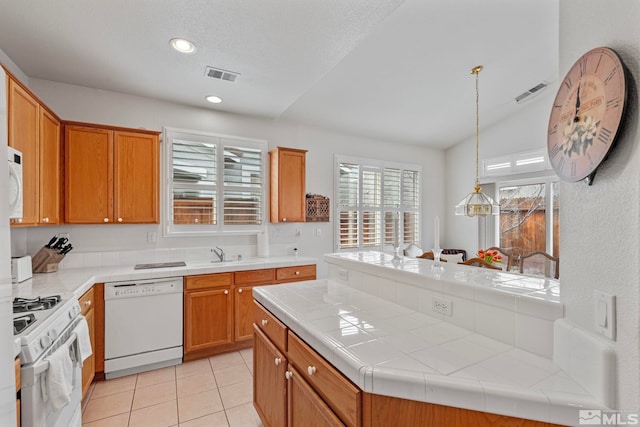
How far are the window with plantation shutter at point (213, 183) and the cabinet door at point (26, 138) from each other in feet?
3.89

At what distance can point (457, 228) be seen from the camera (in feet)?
18.4

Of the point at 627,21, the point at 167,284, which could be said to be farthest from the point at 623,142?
the point at 167,284

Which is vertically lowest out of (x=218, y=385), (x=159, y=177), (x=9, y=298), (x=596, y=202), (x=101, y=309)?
(x=218, y=385)

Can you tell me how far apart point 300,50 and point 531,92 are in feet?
11.7

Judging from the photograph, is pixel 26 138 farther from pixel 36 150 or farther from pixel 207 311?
pixel 207 311

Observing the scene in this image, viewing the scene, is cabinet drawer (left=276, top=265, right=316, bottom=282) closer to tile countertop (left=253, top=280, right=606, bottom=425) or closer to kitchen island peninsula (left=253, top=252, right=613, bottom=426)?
kitchen island peninsula (left=253, top=252, right=613, bottom=426)

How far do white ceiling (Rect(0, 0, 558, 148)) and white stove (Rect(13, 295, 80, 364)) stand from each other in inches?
74.2

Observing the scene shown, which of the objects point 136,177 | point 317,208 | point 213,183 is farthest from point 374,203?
point 136,177

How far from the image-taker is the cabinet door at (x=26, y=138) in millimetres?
1955

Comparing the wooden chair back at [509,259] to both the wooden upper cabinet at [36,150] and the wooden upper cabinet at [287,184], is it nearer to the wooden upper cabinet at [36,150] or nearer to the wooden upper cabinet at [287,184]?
the wooden upper cabinet at [287,184]

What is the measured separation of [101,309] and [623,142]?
344 centimetres

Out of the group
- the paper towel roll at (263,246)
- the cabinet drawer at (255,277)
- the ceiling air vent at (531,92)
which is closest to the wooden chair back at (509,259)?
the ceiling air vent at (531,92)

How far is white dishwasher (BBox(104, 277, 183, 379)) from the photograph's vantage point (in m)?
2.62

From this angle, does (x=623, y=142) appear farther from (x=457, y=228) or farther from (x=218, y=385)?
(x=457, y=228)
